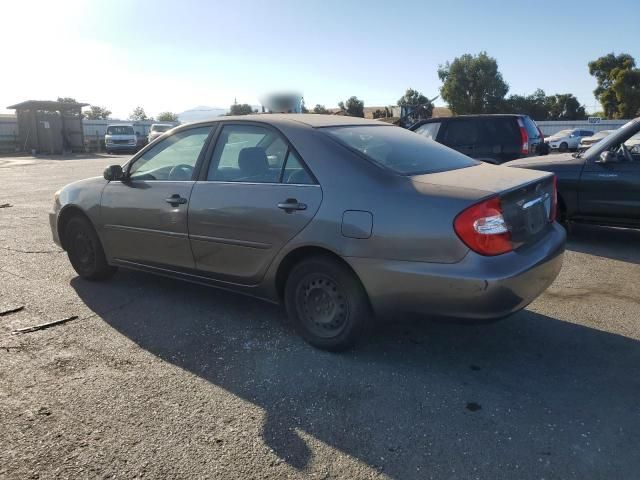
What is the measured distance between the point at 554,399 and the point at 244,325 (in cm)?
227

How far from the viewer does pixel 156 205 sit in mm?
4371

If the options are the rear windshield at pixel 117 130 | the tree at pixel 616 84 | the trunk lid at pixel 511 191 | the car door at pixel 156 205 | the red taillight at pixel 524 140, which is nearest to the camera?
the trunk lid at pixel 511 191

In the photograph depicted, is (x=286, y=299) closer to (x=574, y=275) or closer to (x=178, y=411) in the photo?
(x=178, y=411)

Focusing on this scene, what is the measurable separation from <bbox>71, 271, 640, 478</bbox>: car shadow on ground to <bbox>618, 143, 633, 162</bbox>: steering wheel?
316cm

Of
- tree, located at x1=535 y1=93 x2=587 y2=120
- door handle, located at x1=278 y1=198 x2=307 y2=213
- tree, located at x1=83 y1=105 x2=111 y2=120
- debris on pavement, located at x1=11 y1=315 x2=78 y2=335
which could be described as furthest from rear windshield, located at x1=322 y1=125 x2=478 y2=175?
tree, located at x1=83 y1=105 x2=111 y2=120

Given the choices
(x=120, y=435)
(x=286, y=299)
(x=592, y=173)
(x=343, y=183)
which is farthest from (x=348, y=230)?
(x=592, y=173)

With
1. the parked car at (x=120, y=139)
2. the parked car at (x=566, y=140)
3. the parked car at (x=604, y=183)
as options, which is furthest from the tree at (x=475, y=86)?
the parked car at (x=604, y=183)

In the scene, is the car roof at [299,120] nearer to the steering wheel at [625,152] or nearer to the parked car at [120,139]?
the steering wheel at [625,152]

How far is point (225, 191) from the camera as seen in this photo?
13.0 feet

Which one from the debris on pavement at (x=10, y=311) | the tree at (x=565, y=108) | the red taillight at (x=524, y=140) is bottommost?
the debris on pavement at (x=10, y=311)

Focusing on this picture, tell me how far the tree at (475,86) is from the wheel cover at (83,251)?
58347 mm

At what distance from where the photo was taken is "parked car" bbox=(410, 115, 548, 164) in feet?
32.1

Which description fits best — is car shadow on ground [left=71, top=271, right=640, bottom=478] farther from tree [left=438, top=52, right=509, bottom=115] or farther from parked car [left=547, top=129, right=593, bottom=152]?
tree [left=438, top=52, right=509, bottom=115]

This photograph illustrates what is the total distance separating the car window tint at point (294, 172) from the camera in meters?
3.61
